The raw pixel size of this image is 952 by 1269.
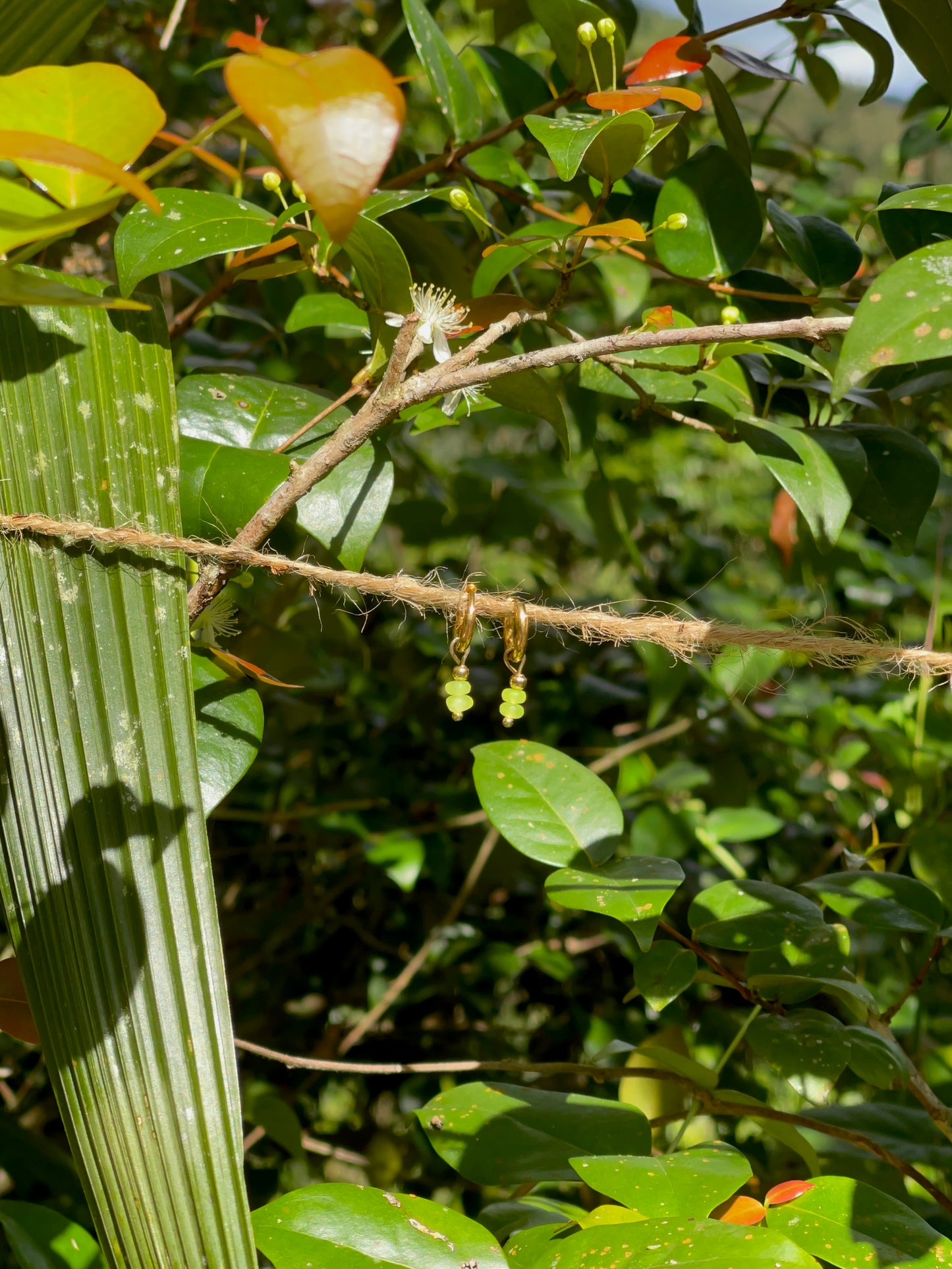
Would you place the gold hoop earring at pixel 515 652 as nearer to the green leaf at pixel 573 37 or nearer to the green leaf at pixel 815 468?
the green leaf at pixel 815 468

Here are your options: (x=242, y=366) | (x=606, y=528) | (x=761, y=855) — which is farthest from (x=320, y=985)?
(x=242, y=366)

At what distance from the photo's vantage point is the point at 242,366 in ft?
2.09

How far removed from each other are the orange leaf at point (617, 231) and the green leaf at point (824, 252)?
0.61ft

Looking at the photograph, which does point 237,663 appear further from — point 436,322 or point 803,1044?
point 803,1044

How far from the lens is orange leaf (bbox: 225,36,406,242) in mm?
179

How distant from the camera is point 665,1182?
1.12ft

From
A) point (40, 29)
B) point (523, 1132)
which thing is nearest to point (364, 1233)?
point (523, 1132)

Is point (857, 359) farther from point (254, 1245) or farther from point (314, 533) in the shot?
point (254, 1245)

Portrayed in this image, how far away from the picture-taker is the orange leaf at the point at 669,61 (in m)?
0.48

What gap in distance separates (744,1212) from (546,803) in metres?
0.18

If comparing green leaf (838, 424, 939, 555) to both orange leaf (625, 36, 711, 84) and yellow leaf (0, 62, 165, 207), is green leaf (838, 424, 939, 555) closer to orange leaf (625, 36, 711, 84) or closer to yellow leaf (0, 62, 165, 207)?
orange leaf (625, 36, 711, 84)

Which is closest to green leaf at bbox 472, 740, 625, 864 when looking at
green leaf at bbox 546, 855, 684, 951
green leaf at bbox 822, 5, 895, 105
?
green leaf at bbox 546, 855, 684, 951

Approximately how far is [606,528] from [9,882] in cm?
60

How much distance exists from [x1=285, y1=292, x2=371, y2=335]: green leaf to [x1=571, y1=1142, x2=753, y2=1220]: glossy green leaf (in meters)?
0.39
